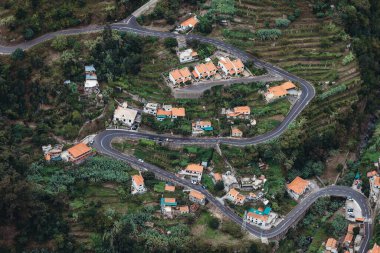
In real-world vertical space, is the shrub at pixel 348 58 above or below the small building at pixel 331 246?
above

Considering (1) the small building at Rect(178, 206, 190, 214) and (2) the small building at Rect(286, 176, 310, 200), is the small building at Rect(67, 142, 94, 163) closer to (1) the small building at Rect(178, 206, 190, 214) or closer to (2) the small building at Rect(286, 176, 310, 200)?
(1) the small building at Rect(178, 206, 190, 214)

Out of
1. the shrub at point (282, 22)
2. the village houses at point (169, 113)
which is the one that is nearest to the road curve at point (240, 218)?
the village houses at point (169, 113)

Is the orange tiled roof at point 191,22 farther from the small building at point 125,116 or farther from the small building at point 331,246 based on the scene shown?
the small building at point 331,246

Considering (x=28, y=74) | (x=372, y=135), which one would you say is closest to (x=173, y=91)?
(x=28, y=74)

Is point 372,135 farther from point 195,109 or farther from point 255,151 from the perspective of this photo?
point 195,109

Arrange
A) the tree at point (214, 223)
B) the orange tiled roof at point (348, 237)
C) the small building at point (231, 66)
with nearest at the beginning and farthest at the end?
1. the orange tiled roof at point (348, 237)
2. the tree at point (214, 223)
3. the small building at point (231, 66)
